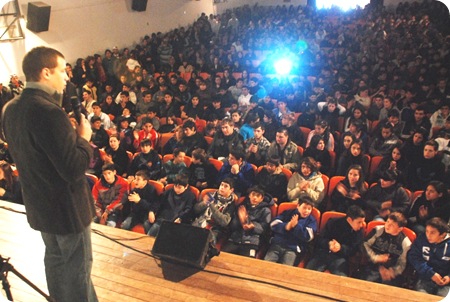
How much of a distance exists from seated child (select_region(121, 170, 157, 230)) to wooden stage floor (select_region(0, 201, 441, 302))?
2.23ft

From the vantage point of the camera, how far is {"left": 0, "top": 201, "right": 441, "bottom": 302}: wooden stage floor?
2.10m

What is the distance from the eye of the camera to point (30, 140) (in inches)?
52.2

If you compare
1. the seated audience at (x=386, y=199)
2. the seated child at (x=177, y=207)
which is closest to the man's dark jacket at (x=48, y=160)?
the seated child at (x=177, y=207)

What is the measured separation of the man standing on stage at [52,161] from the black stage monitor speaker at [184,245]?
83cm

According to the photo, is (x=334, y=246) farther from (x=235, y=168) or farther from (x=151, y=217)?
(x=151, y=217)

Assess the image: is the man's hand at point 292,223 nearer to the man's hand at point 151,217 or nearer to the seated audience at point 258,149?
the man's hand at point 151,217

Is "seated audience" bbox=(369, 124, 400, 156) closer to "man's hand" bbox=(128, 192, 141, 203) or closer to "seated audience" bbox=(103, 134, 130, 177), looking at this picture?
"man's hand" bbox=(128, 192, 141, 203)

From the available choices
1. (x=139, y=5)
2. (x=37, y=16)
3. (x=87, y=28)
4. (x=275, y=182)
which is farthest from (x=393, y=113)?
(x=139, y=5)

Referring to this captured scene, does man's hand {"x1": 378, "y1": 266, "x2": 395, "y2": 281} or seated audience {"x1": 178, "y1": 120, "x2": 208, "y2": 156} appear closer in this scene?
man's hand {"x1": 378, "y1": 266, "x2": 395, "y2": 281}

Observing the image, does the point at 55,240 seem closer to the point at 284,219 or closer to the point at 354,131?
the point at 284,219

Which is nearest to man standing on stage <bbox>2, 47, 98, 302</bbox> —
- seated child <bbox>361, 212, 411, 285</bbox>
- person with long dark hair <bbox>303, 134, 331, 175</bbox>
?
seated child <bbox>361, 212, 411, 285</bbox>

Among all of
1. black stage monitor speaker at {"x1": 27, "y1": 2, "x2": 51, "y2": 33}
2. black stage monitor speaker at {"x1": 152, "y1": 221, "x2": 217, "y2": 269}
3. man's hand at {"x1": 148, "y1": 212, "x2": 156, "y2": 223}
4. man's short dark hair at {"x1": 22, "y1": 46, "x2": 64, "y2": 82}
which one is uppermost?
black stage monitor speaker at {"x1": 27, "y1": 2, "x2": 51, "y2": 33}

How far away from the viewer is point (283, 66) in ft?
26.9

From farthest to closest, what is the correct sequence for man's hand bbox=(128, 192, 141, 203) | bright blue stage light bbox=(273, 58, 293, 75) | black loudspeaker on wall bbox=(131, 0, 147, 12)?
black loudspeaker on wall bbox=(131, 0, 147, 12), bright blue stage light bbox=(273, 58, 293, 75), man's hand bbox=(128, 192, 141, 203)
